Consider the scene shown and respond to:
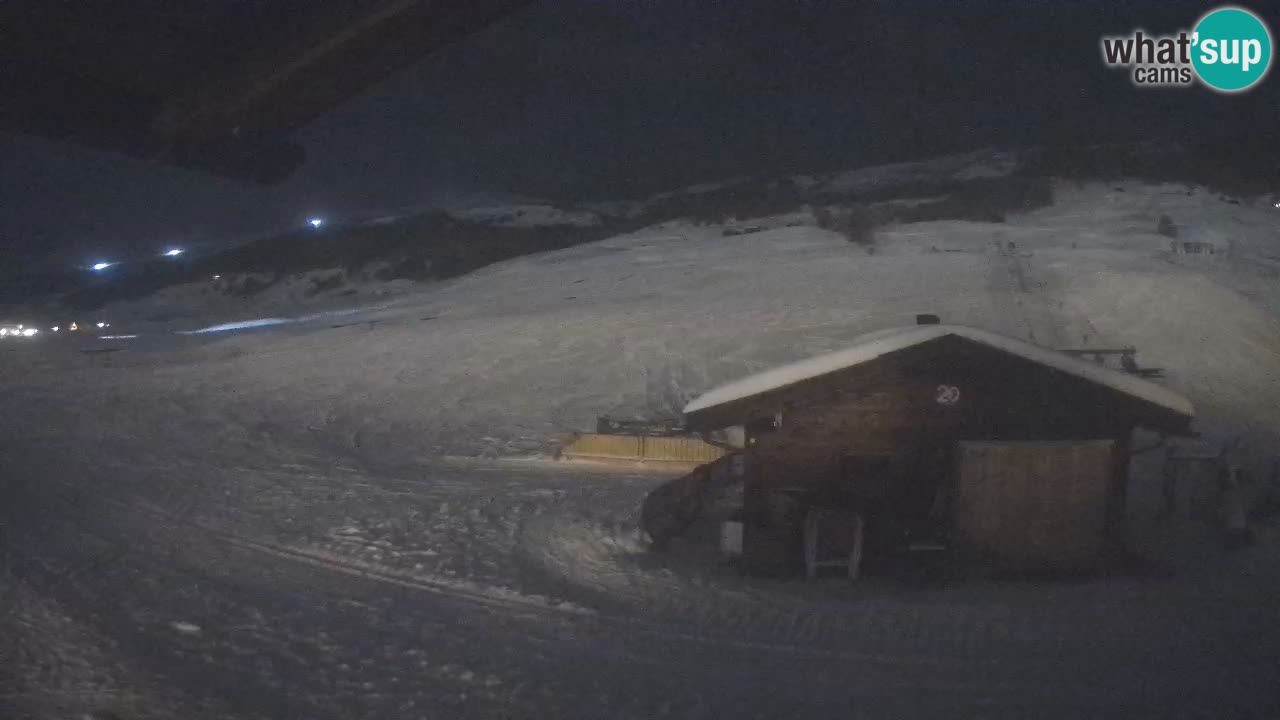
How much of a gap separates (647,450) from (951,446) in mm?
8622

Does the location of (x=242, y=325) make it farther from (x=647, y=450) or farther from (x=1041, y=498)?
(x=1041, y=498)

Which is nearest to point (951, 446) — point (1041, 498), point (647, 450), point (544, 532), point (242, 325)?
point (1041, 498)

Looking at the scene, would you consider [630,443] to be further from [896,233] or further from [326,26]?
[896,233]

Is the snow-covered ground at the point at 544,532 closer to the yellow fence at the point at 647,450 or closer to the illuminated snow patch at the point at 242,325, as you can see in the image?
the yellow fence at the point at 647,450

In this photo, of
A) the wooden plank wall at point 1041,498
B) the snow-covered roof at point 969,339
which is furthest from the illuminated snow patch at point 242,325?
the wooden plank wall at point 1041,498

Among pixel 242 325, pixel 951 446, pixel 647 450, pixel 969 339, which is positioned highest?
pixel 242 325

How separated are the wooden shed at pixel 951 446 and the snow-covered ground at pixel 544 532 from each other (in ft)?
2.16

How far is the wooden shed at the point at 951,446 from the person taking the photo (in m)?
10.8

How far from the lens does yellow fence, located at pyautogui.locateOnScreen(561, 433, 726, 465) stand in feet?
61.7

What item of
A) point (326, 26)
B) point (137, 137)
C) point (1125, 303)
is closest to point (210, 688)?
point (137, 137)

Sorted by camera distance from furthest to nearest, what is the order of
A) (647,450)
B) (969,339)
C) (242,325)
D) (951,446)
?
A: (242,325), (647,450), (951,446), (969,339)

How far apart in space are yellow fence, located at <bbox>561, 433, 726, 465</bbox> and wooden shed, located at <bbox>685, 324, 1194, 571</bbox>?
7.41 meters

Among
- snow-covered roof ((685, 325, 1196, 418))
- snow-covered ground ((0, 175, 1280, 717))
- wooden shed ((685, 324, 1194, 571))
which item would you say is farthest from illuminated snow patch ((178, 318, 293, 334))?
wooden shed ((685, 324, 1194, 571))

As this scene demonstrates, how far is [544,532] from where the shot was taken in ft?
43.1
